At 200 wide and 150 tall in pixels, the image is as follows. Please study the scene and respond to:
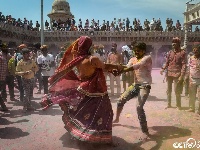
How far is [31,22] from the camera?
115 ft

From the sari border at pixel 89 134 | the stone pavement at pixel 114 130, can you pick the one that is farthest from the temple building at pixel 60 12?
the sari border at pixel 89 134

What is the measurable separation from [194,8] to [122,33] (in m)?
11.3

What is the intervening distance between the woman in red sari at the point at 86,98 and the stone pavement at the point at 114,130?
37 cm

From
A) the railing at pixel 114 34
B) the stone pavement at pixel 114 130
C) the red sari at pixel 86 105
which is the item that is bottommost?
the stone pavement at pixel 114 130

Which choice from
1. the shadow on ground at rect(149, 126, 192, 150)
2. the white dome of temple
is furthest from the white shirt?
the white dome of temple

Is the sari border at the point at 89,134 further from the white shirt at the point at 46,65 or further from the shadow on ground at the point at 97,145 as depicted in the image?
the white shirt at the point at 46,65

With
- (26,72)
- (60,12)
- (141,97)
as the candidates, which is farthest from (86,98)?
(60,12)

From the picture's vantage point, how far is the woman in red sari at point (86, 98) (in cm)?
416

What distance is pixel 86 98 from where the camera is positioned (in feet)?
14.2

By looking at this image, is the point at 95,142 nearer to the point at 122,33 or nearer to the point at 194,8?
the point at 194,8

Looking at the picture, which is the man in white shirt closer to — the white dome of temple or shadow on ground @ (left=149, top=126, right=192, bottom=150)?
shadow on ground @ (left=149, top=126, right=192, bottom=150)

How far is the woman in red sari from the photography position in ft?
13.6

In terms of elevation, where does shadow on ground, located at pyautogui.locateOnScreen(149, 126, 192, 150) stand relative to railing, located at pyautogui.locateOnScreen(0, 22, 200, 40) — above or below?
below

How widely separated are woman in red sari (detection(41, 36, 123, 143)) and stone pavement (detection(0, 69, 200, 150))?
37 centimetres
